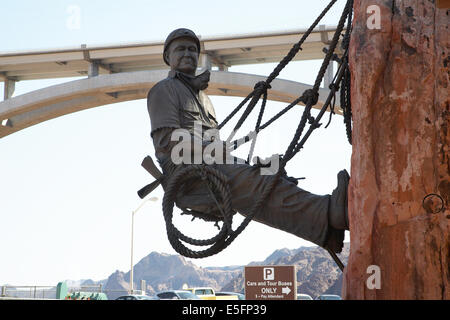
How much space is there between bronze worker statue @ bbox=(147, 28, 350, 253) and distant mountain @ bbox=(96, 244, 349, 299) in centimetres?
5124

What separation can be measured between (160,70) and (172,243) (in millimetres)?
13321

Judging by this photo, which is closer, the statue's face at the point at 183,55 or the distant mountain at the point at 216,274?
the statue's face at the point at 183,55

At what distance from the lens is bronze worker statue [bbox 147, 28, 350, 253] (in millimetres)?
4559

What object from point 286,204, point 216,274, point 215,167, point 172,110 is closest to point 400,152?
point 286,204

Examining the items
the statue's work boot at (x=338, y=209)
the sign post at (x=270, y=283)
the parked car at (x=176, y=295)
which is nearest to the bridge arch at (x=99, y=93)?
the sign post at (x=270, y=283)

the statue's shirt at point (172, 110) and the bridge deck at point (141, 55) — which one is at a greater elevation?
the bridge deck at point (141, 55)

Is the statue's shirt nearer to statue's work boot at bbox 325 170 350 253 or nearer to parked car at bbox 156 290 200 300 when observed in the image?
statue's work boot at bbox 325 170 350 253

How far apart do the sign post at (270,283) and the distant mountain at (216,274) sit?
130 feet

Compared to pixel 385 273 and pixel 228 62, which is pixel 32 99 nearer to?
pixel 228 62

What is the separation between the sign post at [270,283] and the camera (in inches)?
637

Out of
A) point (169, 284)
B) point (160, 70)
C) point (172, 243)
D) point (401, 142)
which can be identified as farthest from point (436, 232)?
point (169, 284)

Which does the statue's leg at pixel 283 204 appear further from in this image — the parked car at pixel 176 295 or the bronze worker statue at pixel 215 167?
the parked car at pixel 176 295

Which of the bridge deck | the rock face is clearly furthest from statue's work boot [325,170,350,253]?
the bridge deck
